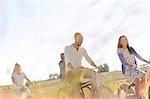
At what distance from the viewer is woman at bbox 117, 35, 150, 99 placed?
391 inches

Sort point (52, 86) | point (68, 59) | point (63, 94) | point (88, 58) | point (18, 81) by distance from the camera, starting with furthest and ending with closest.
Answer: point (18, 81) → point (52, 86) → point (63, 94) → point (88, 58) → point (68, 59)

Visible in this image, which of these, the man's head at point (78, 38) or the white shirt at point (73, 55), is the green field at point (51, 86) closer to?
the white shirt at point (73, 55)

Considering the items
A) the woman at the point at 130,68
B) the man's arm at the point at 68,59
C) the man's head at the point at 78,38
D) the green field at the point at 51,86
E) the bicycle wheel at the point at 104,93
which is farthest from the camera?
the green field at the point at 51,86

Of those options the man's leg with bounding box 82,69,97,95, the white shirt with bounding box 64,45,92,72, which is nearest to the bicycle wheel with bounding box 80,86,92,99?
the man's leg with bounding box 82,69,97,95

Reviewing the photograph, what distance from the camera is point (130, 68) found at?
32.6 ft

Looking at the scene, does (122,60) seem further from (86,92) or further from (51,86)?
(51,86)

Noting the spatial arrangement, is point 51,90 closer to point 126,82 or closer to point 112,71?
point 112,71

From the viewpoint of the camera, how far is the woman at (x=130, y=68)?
32.6 feet

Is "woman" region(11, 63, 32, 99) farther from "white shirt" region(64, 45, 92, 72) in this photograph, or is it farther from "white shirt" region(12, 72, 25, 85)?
"white shirt" region(64, 45, 92, 72)

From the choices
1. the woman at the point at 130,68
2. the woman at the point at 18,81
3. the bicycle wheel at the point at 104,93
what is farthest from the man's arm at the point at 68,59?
the woman at the point at 18,81

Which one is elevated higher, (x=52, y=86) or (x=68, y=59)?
(x=68, y=59)

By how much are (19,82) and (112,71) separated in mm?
3107

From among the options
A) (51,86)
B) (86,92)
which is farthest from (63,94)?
(51,86)

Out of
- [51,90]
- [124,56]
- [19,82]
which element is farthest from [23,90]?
[124,56]
